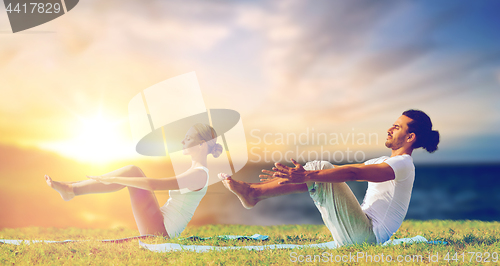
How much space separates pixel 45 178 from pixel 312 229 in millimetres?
5017

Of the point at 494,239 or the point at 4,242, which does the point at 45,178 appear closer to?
the point at 4,242

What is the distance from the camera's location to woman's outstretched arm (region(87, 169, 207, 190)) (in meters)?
4.57

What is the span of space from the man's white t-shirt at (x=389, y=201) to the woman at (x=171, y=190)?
246 cm

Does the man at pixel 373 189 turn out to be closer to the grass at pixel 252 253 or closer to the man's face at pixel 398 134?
the man's face at pixel 398 134

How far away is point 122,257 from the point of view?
445cm

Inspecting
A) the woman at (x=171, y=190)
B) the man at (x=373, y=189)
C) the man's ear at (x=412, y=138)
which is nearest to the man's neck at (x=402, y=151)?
the man at (x=373, y=189)

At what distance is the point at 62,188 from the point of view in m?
5.09

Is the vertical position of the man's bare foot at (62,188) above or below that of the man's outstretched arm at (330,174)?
above

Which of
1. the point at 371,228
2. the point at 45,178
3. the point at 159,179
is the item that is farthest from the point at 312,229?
the point at 45,178

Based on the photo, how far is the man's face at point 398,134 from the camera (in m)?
4.17

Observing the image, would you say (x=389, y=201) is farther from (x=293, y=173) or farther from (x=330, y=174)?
(x=293, y=173)

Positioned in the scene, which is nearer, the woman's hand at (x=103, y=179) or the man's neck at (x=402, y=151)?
the man's neck at (x=402, y=151)

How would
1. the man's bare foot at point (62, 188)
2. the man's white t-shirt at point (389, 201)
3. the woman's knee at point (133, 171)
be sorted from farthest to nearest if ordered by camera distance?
the man's bare foot at point (62, 188)
the woman's knee at point (133, 171)
the man's white t-shirt at point (389, 201)

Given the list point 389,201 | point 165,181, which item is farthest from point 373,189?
point 165,181
